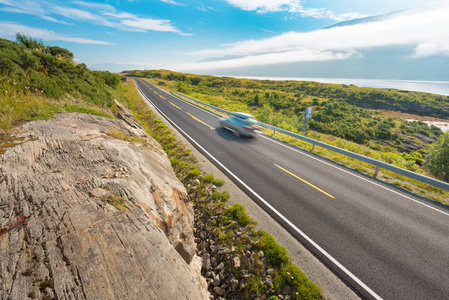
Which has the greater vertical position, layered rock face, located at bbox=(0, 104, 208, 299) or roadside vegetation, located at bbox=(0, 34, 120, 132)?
roadside vegetation, located at bbox=(0, 34, 120, 132)

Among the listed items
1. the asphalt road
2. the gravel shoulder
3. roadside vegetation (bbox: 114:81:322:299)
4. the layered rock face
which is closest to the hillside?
the asphalt road

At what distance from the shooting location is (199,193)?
28.2 feet

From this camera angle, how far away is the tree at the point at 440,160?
12641 mm

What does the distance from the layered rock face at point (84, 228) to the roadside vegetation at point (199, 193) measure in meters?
0.55

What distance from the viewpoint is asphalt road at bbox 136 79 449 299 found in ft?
16.0

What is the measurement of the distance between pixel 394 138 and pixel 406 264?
40649 millimetres

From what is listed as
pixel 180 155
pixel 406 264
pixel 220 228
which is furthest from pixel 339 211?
pixel 180 155

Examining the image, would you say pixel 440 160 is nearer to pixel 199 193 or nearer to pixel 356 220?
pixel 356 220

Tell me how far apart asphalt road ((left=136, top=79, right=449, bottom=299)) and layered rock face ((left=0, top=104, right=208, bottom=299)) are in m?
4.13

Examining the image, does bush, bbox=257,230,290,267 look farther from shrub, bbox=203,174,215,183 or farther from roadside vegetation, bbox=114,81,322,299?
shrub, bbox=203,174,215,183

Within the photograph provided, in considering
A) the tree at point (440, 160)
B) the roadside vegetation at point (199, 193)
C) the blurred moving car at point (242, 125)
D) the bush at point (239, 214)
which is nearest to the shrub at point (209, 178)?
the roadside vegetation at point (199, 193)

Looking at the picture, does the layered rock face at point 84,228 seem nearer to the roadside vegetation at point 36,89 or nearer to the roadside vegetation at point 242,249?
the roadside vegetation at point 242,249

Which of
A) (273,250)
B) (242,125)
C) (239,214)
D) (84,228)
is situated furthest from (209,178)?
(242,125)

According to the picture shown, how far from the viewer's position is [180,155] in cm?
1215
